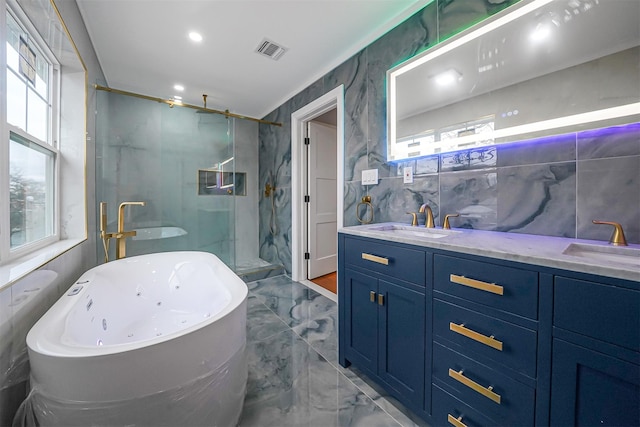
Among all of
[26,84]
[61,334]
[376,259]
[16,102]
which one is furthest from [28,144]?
[376,259]

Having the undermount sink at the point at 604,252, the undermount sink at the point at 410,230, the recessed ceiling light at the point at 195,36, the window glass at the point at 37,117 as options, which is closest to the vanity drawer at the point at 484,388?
the undermount sink at the point at 604,252

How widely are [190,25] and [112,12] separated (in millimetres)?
526

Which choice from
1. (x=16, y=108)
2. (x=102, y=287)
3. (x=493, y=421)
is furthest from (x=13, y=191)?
(x=493, y=421)

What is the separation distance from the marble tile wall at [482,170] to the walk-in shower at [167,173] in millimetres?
1686

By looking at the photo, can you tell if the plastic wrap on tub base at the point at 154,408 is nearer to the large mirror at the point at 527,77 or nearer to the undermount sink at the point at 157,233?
the large mirror at the point at 527,77

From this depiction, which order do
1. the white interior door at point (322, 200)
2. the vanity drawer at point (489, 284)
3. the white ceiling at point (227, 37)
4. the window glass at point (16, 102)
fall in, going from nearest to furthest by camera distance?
1. the vanity drawer at point (489, 284)
2. the window glass at point (16, 102)
3. the white ceiling at point (227, 37)
4. the white interior door at point (322, 200)

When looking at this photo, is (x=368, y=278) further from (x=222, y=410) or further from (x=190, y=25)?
(x=190, y=25)

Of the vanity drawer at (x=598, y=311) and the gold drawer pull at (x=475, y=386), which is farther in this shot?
the gold drawer pull at (x=475, y=386)

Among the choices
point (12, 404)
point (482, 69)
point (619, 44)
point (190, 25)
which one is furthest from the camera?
point (190, 25)

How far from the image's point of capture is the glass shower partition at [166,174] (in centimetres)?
258

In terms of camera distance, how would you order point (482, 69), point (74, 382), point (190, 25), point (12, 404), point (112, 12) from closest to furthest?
point (74, 382)
point (12, 404)
point (482, 69)
point (112, 12)
point (190, 25)

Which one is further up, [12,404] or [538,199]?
[538,199]

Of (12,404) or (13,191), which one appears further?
(13,191)

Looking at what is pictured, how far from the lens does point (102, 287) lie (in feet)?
5.07
